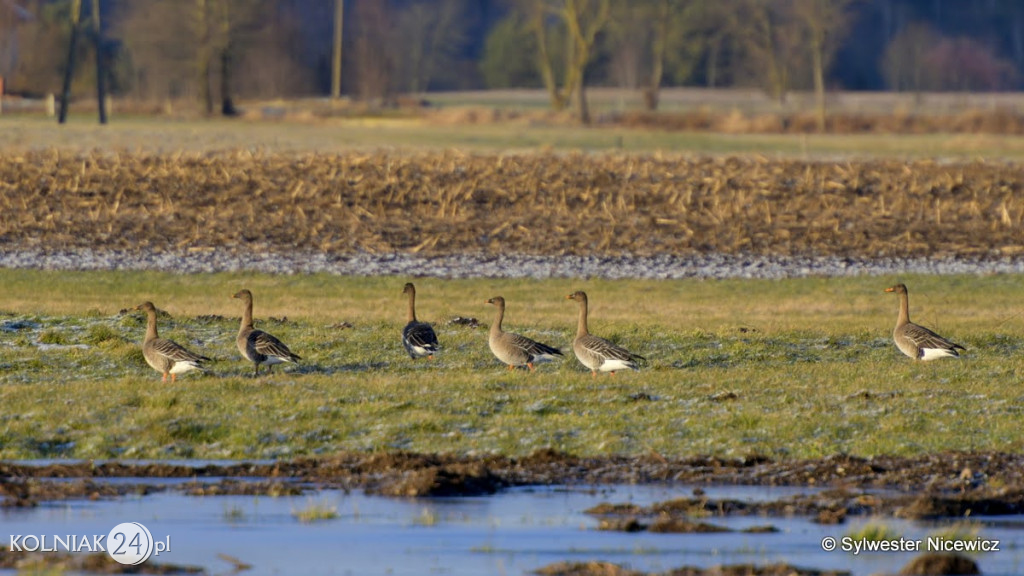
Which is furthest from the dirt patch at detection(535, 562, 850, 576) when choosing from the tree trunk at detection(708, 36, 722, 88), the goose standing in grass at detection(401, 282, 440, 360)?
the tree trunk at detection(708, 36, 722, 88)

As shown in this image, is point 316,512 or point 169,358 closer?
point 316,512

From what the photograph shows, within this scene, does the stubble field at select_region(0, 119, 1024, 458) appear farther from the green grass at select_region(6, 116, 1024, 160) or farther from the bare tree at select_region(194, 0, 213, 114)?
the bare tree at select_region(194, 0, 213, 114)

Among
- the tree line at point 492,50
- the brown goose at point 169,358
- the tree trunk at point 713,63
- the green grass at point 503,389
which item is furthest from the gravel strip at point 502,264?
the tree trunk at point 713,63

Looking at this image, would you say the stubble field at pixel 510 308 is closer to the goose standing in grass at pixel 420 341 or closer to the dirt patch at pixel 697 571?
the goose standing in grass at pixel 420 341

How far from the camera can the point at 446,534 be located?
12.4 meters

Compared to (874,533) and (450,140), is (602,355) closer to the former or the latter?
(874,533)

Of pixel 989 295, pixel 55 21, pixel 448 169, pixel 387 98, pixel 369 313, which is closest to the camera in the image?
pixel 369 313

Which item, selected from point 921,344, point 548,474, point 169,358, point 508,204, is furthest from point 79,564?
point 508,204

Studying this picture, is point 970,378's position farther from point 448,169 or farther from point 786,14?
point 786,14

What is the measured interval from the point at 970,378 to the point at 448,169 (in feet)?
102

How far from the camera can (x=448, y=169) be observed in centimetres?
4866

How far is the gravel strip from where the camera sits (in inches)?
1420

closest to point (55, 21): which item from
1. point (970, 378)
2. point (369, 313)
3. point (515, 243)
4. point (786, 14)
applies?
point (786, 14)

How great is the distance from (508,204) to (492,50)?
449ft
